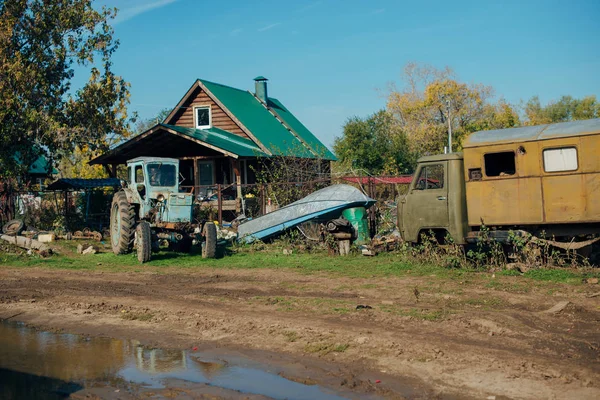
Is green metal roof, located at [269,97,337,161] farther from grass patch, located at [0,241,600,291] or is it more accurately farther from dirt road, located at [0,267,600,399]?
Answer: dirt road, located at [0,267,600,399]

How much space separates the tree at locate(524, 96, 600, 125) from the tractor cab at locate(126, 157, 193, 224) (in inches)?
2263

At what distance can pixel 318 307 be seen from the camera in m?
9.39

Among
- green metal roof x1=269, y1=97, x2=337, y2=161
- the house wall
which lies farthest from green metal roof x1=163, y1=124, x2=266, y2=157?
green metal roof x1=269, y1=97, x2=337, y2=161

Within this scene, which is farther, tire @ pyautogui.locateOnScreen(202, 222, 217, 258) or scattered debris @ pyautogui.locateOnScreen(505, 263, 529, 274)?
tire @ pyautogui.locateOnScreen(202, 222, 217, 258)

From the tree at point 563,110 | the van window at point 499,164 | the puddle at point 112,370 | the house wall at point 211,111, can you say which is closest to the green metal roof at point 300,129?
the house wall at point 211,111

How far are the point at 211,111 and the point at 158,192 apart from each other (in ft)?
45.9

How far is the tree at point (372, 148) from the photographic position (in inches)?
1583

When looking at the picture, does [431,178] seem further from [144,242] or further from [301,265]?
[144,242]

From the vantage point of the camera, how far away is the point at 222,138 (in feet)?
87.7

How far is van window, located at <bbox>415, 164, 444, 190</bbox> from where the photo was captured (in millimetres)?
13062

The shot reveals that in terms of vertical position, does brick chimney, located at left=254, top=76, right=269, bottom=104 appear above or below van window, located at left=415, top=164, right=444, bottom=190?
above

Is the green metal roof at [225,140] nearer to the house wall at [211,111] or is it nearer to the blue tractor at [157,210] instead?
the house wall at [211,111]

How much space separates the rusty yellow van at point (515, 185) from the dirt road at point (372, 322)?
1690 millimetres

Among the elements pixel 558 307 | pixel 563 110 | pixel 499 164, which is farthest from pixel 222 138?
pixel 563 110
